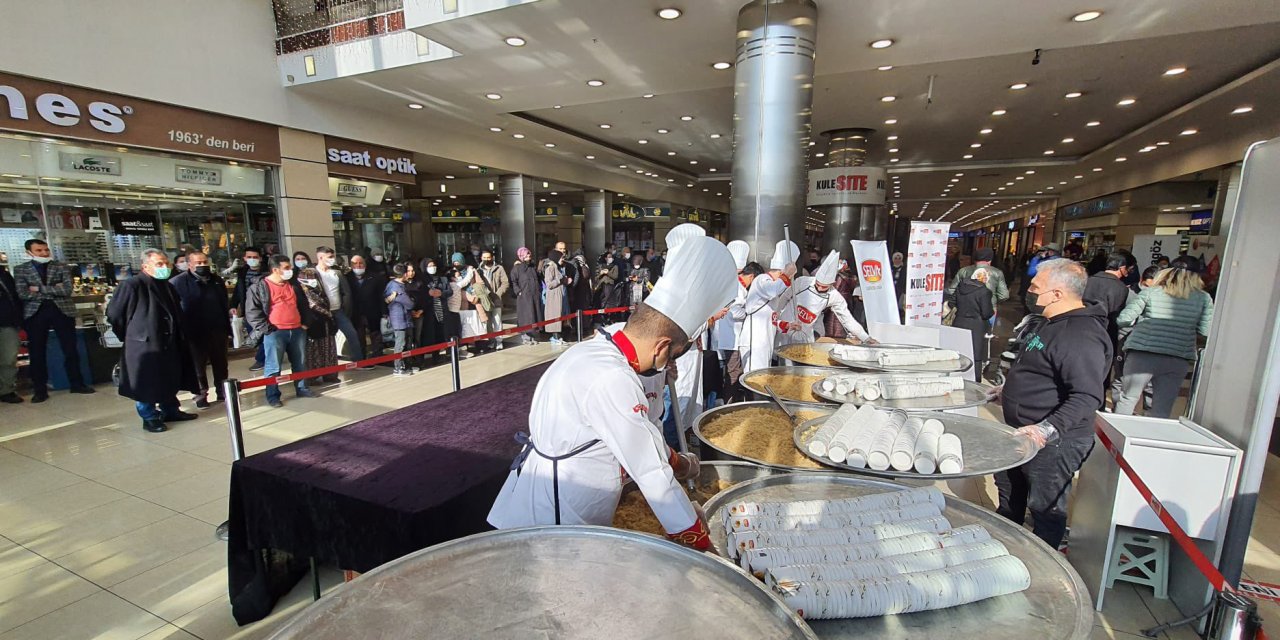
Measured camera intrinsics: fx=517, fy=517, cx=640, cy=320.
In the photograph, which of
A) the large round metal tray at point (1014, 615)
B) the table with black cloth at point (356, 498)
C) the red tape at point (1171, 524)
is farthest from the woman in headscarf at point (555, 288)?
the large round metal tray at point (1014, 615)

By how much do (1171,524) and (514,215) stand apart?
45.3 ft

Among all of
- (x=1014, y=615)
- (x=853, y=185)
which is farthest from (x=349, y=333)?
(x=853, y=185)

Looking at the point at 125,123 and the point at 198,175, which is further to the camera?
the point at 198,175

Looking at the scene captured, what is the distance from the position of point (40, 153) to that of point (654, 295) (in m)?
8.99

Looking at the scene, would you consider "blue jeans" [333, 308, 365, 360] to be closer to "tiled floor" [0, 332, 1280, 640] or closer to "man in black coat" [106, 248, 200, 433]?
"tiled floor" [0, 332, 1280, 640]

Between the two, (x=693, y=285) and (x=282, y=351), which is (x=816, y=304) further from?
(x=282, y=351)

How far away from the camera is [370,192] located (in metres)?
10.7

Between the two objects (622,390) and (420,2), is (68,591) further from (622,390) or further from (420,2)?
(420,2)

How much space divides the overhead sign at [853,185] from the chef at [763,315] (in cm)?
796

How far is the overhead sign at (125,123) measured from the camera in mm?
5918

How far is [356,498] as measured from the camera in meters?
2.34

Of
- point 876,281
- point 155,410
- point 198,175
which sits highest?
point 198,175

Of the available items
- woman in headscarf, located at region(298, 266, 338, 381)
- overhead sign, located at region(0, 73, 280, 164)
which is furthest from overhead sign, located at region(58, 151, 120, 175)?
woman in headscarf, located at region(298, 266, 338, 381)

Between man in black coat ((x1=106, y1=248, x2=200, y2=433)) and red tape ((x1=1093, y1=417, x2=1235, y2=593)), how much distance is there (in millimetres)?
7392
